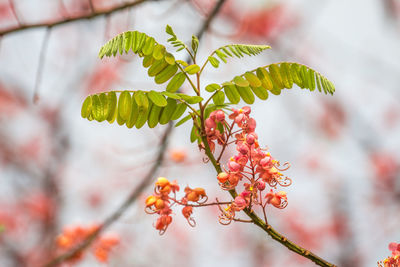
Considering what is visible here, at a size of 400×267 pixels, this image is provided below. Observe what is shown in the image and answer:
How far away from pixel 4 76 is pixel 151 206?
3.43 metres

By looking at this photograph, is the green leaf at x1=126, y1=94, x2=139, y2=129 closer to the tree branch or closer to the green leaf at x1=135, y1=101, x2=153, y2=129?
the green leaf at x1=135, y1=101, x2=153, y2=129

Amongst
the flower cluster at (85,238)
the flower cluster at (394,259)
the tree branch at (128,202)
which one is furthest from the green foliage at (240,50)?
the flower cluster at (85,238)

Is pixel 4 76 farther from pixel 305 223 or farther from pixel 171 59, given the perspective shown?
pixel 171 59

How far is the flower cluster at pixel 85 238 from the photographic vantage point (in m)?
0.84

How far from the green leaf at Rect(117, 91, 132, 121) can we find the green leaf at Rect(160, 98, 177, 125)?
0.04 m

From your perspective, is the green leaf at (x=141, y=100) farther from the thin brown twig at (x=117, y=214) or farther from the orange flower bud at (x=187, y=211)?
the thin brown twig at (x=117, y=214)

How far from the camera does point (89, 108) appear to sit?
38cm

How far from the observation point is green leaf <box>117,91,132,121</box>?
0.39 metres

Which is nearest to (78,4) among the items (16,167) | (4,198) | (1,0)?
(1,0)

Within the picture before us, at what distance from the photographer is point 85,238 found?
0.91m

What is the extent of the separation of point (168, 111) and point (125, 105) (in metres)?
0.05

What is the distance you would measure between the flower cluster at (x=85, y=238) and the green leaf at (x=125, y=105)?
505mm

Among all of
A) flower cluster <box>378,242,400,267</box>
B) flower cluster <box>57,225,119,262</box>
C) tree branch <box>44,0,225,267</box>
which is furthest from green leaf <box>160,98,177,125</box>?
flower cluster <box>57,225,119,262</box>

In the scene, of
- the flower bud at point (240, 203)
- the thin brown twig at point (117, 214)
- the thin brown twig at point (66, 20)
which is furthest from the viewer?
the thin brown twig at point (117, 214)
